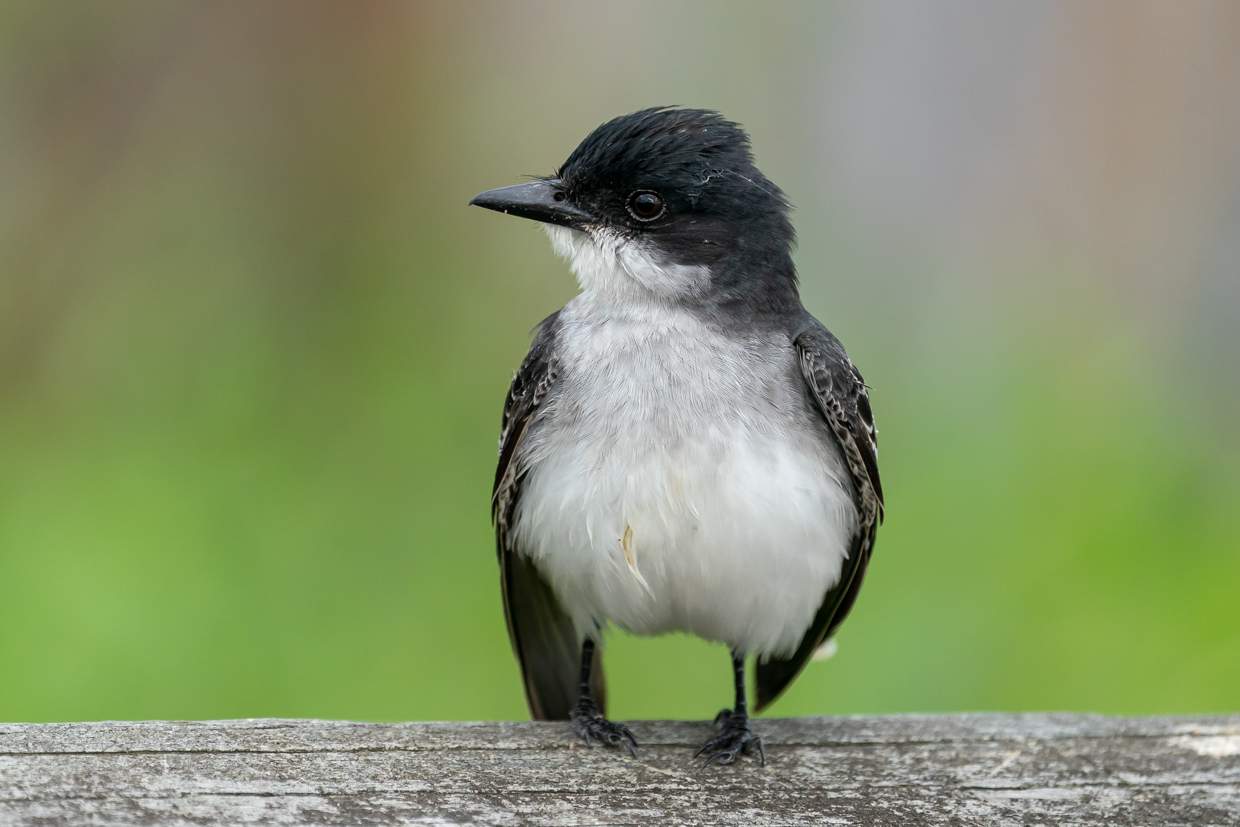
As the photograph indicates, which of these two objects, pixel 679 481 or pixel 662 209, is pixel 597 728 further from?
pixel 662 209

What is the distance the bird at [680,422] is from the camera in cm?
375

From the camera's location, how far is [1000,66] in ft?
21.3

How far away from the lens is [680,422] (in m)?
3.76

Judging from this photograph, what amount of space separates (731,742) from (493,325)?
303cm

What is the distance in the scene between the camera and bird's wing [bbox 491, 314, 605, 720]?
161 inches

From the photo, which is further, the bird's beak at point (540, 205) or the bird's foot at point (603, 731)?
the bird's beak at point (540, 205)

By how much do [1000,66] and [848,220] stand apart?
1158 mm

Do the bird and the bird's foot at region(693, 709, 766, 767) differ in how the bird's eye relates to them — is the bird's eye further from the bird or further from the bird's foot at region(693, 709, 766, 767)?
the bird's foot at region(693, 709, 766, 767)

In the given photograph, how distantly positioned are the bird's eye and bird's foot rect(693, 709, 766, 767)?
5.26 ft

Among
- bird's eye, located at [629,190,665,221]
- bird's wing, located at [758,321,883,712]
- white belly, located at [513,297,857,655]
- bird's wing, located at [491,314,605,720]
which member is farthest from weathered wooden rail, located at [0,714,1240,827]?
bird's eye, located at [629,190,665,221]

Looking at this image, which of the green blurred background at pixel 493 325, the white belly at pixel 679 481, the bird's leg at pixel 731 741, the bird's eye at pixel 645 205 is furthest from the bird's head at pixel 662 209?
the green blurred background at pixel 493 325

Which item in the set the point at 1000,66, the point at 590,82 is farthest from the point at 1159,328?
the point at 590,82

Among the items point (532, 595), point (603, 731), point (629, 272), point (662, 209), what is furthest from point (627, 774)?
point (662, 209)

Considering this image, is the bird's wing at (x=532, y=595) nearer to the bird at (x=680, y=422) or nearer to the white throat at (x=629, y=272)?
the bird at (x=680, y=422)
